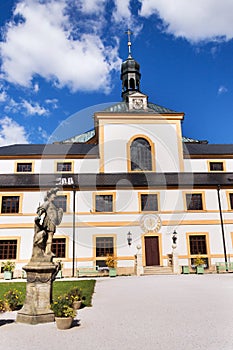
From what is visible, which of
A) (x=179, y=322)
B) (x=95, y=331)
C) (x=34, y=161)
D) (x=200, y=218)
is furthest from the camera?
(x=34, y=161)

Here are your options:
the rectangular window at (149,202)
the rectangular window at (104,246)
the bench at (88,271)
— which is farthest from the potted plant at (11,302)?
the rectangular window at (149,202)

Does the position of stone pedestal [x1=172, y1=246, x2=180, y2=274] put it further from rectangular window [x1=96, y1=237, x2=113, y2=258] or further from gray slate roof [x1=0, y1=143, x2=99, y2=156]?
gray slate roof [x1=0, y1=143, x2=99, y2=156]

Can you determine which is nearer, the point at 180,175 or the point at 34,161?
the point at 180,175

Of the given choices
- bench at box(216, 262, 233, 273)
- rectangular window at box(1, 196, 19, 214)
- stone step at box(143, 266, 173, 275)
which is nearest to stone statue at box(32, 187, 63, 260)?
stone step at box(143, 266, 173, 275)

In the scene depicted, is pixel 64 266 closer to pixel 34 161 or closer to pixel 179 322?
pixel 34 161

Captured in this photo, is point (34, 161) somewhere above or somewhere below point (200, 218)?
above

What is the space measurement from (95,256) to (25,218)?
6078 mm

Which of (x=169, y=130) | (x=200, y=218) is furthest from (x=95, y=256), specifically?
(x=169, y=130)

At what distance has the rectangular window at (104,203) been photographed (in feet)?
80.6

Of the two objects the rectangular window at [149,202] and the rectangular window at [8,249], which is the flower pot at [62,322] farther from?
the rectangular window at [149,202]

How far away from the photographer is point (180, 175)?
89.8ft

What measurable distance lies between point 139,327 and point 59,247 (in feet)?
54.9

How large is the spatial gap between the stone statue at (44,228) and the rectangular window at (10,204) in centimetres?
1651

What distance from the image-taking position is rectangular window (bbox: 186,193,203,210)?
25.0m
